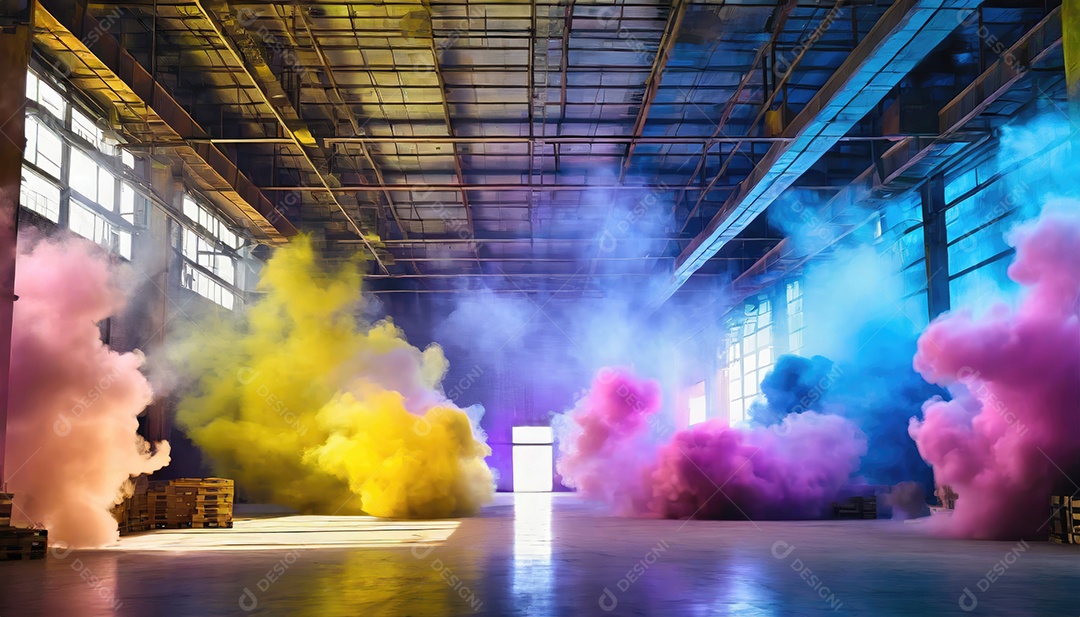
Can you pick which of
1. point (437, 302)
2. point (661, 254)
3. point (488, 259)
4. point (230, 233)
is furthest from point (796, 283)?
point (230, 233)

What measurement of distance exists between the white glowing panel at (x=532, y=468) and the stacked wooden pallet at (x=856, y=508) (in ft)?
80.2

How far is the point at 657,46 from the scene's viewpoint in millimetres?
19688

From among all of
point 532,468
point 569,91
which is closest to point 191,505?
point 569,91

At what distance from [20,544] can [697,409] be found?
3434 cm

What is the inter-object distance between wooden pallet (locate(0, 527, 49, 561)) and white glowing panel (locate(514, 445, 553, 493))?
3198 centimetres

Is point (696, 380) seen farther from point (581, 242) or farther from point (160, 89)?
point (160, 89)

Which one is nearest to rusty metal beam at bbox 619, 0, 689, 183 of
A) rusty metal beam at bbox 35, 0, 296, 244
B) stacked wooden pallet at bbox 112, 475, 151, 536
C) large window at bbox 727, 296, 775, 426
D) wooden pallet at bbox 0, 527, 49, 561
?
rusty metal beam at bbox 35, 0, 296, 244

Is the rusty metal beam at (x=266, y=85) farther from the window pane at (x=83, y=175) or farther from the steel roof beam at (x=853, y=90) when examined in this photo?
the steel roof beam at (x=853, y=90)

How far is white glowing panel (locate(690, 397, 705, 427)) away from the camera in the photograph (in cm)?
4228

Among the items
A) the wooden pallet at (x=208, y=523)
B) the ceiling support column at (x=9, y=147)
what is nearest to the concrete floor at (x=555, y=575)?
the wooden pallet at (x=208, y=523)

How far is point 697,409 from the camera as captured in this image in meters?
43.2

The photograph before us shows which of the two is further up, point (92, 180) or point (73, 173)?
point (92, 180)

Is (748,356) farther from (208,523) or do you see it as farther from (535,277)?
(208,523)

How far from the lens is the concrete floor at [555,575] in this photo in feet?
25.7
